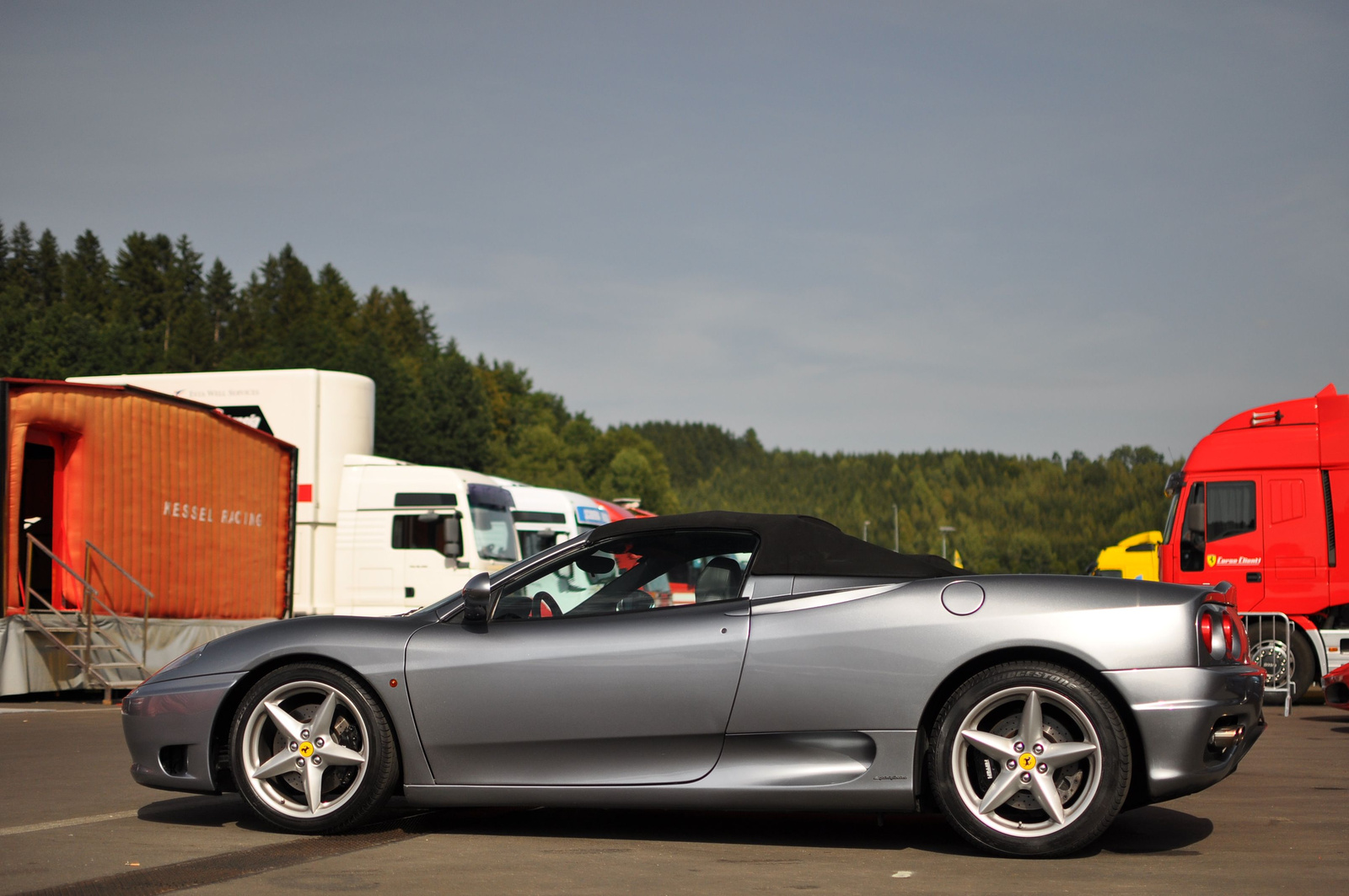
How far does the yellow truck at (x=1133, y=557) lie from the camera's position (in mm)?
29348

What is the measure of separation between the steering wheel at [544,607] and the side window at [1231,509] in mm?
10983

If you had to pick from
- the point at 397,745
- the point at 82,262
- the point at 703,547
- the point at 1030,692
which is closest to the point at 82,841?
the point at 397,745

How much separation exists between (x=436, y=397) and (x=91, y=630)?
66.9m

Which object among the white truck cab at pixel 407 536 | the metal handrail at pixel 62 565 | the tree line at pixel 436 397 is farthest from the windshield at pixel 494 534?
the tree line at pixel 436 397

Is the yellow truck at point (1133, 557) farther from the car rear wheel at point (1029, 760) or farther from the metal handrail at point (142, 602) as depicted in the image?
the car rear wheel at point (1029, 760)

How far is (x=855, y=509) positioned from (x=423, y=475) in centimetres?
16362

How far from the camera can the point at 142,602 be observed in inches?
576

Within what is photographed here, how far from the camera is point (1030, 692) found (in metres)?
4.63

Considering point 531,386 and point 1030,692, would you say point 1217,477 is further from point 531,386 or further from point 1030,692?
point 531,386

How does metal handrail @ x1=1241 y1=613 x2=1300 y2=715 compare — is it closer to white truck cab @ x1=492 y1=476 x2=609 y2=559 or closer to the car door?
white truck cab @ x1=492 y1=476 x2=609 y2=559

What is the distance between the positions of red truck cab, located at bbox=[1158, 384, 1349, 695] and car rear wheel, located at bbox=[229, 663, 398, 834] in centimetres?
1100

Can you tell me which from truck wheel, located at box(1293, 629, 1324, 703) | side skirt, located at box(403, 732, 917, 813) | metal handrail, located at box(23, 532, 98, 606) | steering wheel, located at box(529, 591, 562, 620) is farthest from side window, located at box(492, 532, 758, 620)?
truck wheel, located at box(1293, 629, 1324, 703)

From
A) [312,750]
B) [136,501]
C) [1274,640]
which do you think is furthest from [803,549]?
[136,501]

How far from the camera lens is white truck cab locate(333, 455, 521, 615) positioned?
18.7m
